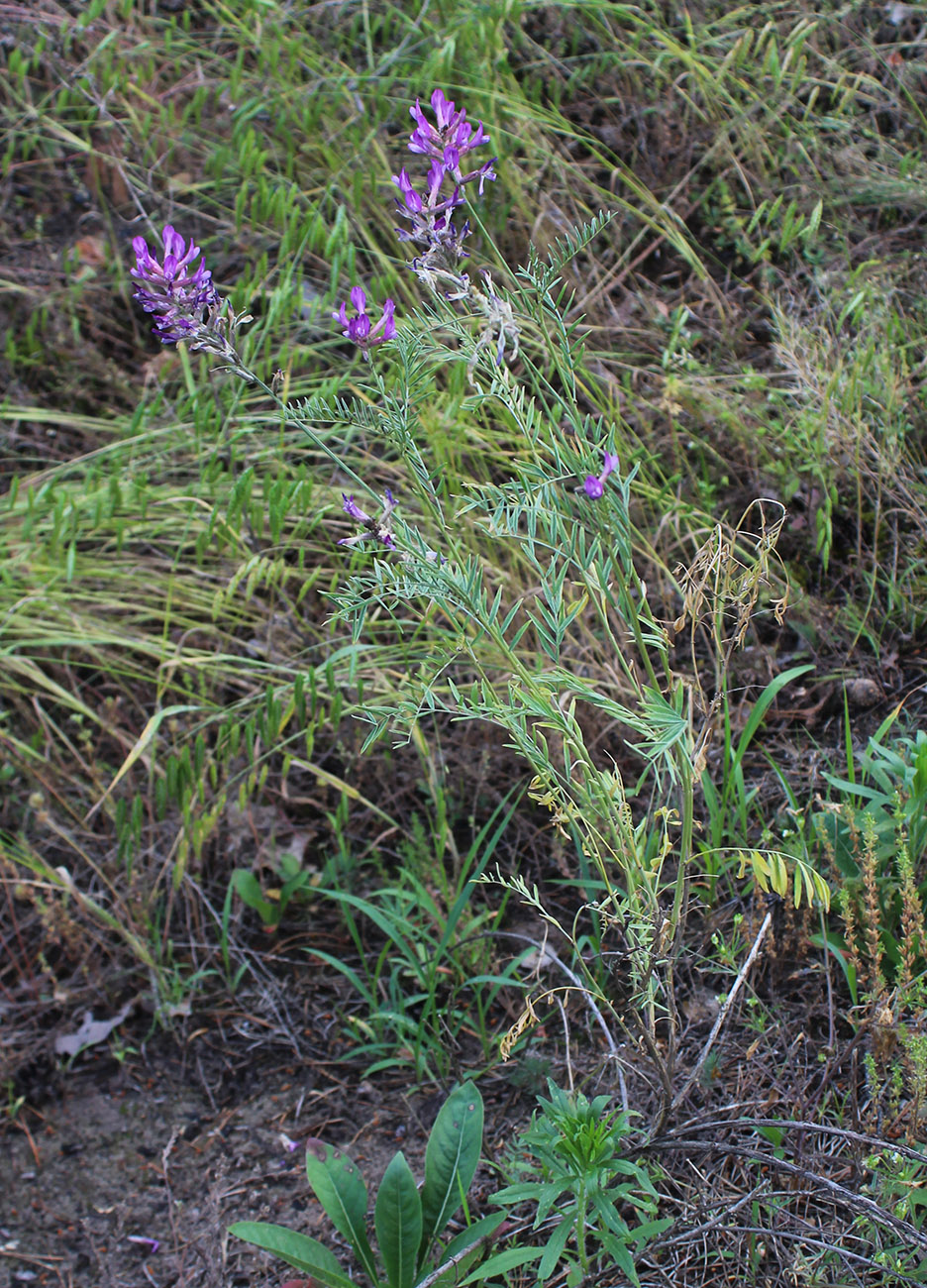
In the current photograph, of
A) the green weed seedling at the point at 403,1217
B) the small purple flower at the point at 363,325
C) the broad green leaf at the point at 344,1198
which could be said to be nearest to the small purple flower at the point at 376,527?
the small purple flower at the point at 363,325

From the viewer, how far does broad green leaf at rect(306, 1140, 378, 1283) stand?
4.80 ft

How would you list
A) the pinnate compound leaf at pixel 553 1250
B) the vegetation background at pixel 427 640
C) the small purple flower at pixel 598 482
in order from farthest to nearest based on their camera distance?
the vegetation background at pixel 427 640 → the pinnate compound leaf at pixel 553 1250 → the small purple flower at pixel 598 482

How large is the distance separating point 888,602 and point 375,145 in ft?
6.05

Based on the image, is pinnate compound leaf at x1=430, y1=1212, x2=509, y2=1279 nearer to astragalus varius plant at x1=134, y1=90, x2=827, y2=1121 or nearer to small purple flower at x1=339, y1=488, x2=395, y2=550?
astragalus varius plant at x1=134, y1=90, x2=827, y2=1121

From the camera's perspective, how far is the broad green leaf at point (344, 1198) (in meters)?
1.46

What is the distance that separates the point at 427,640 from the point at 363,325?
1.20 m

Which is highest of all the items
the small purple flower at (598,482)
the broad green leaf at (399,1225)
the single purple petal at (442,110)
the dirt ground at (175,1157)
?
the single purple petal at (442,110)

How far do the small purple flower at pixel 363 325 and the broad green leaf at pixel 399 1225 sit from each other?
1.12 m

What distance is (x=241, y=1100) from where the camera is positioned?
6.21 ft

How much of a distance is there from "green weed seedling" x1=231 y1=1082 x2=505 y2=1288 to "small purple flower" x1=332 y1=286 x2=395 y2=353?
3.50 feet

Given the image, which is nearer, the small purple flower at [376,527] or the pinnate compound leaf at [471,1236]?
the small purple flower at [376,527]

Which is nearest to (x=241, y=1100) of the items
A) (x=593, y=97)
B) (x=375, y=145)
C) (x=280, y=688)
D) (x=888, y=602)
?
(x=280, y=688)

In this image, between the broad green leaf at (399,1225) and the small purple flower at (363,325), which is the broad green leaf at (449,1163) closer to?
the broad green leaf at (399,1225)

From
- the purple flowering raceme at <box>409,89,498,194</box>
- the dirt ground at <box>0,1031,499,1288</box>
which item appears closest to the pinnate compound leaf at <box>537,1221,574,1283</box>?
the dirt ground at <box>0,1031,499,1288</box>
